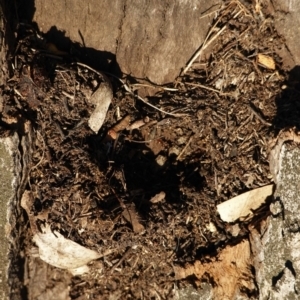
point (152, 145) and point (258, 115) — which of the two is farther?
point (152, 145)

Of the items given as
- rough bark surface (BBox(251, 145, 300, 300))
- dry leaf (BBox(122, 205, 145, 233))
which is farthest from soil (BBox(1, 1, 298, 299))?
rough bark surface (BBox(251, 145, 300, 300))

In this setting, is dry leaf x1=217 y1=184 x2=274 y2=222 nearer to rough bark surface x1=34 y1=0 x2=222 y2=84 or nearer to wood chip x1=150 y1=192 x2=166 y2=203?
wood chip x1=150 y1=192 x2=166 y2=203

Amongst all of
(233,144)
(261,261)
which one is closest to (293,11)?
(233,144)

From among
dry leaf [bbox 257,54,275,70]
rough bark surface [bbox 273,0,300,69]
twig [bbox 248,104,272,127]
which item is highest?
rough bark surface [bbox 273,0,300,69]

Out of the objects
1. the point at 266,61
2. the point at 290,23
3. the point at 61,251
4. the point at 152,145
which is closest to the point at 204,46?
the point at 266,61

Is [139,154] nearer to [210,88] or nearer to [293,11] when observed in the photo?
[210,88]

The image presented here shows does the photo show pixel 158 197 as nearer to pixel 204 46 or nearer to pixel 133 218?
pixel 133 218

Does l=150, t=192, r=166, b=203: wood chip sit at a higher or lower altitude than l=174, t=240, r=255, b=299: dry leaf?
higher
